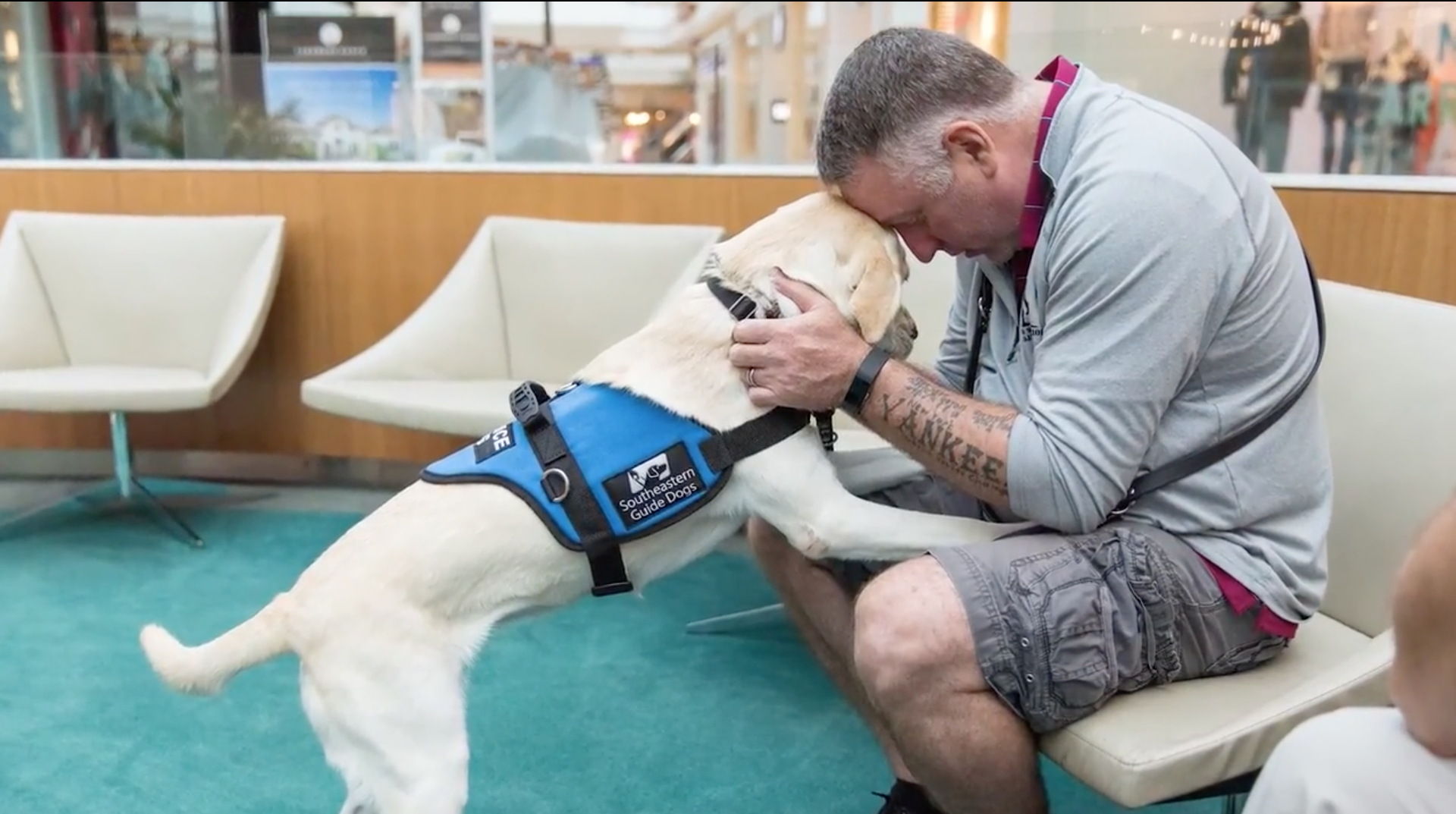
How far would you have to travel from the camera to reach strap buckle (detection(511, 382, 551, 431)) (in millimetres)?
1458

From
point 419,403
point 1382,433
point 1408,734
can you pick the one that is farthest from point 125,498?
point 1408,734

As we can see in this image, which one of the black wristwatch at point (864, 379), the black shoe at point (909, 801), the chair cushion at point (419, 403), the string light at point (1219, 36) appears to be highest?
the string light at point (1219, 36)

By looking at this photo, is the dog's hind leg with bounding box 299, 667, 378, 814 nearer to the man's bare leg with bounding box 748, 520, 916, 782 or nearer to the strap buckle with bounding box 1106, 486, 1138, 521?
the man's bare leg with bounding box 748, 520, 916, 782

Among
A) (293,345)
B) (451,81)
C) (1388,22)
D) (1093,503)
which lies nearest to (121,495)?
(293,345)

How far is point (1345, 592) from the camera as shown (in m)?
1.63

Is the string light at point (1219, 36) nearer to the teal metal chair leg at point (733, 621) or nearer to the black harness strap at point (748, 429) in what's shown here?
the teal metal chair leg at point (733, 621)

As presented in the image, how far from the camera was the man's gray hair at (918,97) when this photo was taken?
1.42 meters

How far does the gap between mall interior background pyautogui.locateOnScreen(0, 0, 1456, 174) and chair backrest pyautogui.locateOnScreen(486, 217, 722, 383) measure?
26.3 inches

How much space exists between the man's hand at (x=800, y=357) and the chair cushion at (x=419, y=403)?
1.29 meters

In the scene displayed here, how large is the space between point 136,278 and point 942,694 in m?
3.19

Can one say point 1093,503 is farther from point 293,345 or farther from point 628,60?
point 628,60

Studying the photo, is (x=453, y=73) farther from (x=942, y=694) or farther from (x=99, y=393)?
(x=942, y=694)

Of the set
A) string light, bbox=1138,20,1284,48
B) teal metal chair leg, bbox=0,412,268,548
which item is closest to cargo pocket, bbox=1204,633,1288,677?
string light, bbox=1138,20,1284,48

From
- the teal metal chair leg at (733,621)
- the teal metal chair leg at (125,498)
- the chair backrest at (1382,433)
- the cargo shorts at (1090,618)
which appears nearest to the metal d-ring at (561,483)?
the cargo shorts at (1090,618)
